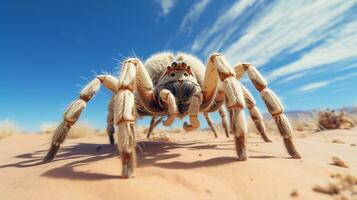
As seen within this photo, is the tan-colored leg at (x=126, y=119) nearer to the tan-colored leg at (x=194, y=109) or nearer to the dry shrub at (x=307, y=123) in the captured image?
the tan-colored leg at (x=194, y=109)

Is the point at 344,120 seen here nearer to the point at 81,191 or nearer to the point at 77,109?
the point at 77,109

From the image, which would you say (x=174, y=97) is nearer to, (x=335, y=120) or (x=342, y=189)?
(x=342, y=189)

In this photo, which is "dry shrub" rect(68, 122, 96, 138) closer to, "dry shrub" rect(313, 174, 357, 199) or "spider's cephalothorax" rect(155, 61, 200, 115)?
"spider's cephalothorax" rect(155, 61, 200, 115)

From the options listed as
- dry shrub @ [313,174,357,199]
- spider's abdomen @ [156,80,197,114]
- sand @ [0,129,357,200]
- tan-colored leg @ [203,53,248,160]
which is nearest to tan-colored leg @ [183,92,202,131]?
spider's abdomen @ [156,80,197,114]

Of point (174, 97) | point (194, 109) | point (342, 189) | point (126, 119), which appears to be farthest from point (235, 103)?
point (174, 97)

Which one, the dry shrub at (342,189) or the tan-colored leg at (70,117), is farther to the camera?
the tan-colored leg at (70,117)

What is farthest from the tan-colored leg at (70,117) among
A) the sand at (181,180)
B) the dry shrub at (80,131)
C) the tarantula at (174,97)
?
the dry shrub at (80,131)

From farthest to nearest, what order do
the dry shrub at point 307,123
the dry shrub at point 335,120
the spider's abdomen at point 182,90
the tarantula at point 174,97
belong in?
the dry shrub at point 307,123, the dry shrub at point 335,120, the spider's abdomen at point 182,90, the tarantula at point 174,97

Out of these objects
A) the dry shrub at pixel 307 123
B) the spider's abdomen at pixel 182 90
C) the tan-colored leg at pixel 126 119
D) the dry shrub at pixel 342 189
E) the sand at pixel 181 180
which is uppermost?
the dry shrub at pixel 307 123

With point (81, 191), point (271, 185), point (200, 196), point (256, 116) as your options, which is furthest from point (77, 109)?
point (256, 116)
